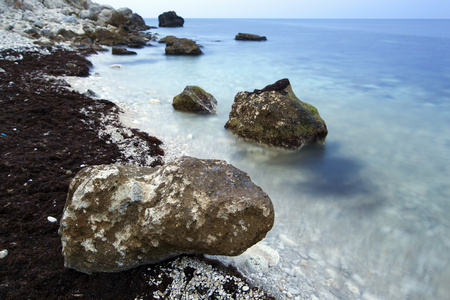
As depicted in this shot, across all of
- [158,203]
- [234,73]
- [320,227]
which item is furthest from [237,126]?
[234,73]

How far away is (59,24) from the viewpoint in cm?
2061

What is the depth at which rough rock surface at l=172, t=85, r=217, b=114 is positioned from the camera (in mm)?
8078

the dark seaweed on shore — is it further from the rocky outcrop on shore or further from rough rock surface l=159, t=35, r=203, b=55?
rough rock surface l=159, t=35, r=203, b=55

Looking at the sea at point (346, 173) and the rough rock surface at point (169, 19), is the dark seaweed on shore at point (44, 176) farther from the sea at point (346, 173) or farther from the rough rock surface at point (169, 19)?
the rough rock surface at point (169, 19)

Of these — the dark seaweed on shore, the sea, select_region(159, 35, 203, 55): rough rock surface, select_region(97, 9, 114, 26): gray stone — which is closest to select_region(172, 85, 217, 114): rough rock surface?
the sea

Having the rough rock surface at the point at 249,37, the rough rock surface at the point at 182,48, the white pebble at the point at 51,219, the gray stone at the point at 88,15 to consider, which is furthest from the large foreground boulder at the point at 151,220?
the rough rock surface at the point at 249,37

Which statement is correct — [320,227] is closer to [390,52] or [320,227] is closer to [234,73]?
[234,73]

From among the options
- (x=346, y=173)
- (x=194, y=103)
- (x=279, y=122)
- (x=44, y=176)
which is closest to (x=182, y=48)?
(x=194, y=103)

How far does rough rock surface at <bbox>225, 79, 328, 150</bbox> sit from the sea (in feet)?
0.71

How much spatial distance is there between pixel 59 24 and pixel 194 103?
1833cm

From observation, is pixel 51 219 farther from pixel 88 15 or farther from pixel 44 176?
pixel 88 15

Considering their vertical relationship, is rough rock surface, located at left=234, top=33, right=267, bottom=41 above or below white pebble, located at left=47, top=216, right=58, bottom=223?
below

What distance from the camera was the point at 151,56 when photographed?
18.2m

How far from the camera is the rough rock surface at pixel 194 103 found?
26.5 feet
